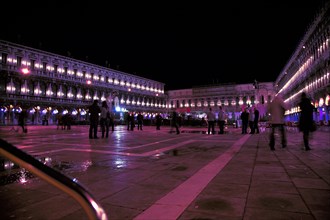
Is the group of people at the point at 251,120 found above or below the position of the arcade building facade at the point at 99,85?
below

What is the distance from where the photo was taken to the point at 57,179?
4.19 ft

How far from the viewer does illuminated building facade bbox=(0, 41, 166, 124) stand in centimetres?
4434

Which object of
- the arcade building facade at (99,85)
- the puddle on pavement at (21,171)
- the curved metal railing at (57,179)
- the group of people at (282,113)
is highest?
the arcade building facade at (99,85)

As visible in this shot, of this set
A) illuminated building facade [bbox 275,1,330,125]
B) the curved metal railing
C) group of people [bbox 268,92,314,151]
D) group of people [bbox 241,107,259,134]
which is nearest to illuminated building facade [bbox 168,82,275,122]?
illuminated building facade [bbox 275,1,330,125]

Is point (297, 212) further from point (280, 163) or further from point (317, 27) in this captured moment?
point (317, 27)

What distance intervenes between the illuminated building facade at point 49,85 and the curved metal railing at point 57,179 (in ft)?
106

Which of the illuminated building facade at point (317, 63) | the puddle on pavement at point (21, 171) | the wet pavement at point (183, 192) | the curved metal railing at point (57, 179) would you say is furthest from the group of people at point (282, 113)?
the illuminated building facade at point (317, 63)

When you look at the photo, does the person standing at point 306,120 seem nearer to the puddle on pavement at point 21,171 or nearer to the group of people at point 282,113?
the group of people at point 282,113

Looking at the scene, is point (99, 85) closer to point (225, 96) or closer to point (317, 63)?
point (225, 96)

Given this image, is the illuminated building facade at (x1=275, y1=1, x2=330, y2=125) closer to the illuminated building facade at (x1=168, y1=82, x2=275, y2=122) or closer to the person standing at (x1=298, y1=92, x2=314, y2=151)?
the person standing at (x1=298, y1=92, x2=314, y2=151)

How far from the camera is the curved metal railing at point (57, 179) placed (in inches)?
48.0

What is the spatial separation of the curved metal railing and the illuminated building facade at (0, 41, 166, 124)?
32379 millimetres

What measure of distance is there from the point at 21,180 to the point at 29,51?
53649mm

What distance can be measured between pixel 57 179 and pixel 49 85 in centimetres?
5604
